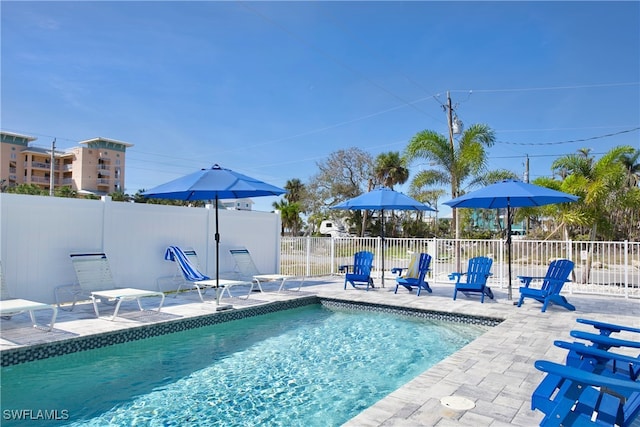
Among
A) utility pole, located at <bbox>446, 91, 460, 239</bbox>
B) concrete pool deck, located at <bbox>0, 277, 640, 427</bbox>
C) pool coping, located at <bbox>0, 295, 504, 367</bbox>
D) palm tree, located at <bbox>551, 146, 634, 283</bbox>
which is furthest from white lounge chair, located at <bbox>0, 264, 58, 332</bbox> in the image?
palm tree, located at <bbox>551, 146, 634, 283</bbox>

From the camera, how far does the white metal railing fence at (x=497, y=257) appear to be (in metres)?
9.85

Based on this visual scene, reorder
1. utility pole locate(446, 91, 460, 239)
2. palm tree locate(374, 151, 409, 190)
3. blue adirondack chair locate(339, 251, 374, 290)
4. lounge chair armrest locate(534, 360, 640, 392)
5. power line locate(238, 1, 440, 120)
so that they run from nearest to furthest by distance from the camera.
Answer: lounge chair armrest locate(534, 360, 640, 392), blue adirondack chair locate(339, 251, 374, 290), power line locate(238, 1, 440, 120), utility pole locate(446, 91, 460, 239), palm tree locate(374, 151, 409, 190)

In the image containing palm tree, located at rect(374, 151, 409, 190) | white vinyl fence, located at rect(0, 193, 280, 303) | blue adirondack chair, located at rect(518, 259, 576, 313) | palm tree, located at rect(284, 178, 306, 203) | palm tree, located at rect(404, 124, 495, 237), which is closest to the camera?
white vinyl fence, located at rect(0, 193, 280, 303)

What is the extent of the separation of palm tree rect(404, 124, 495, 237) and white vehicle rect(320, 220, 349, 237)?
2299 centimetres

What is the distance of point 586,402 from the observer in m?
2.47

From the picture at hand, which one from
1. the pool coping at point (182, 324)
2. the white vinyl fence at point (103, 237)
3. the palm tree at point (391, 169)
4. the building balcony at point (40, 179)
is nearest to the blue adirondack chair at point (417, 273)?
the pool coping at point (182, 324)

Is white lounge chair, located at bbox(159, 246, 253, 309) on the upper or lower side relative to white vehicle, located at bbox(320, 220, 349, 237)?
lower

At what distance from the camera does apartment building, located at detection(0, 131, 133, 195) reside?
193 ft

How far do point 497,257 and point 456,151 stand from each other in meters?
4.36

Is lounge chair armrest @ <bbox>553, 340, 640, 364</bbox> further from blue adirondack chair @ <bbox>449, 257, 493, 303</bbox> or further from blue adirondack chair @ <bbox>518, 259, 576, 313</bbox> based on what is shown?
blue adirondack chair @ <bbox>449, 257, 493, 303</bbox>

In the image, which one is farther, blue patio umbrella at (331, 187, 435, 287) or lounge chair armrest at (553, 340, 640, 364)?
blue patio umbrella at (331, 187, 435, 287)

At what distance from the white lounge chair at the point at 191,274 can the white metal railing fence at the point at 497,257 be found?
402 cm

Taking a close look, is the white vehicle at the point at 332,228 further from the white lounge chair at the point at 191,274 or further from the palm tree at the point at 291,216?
the white lounge chair at the point at 191,274

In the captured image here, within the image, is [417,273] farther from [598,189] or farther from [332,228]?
[332,228]
